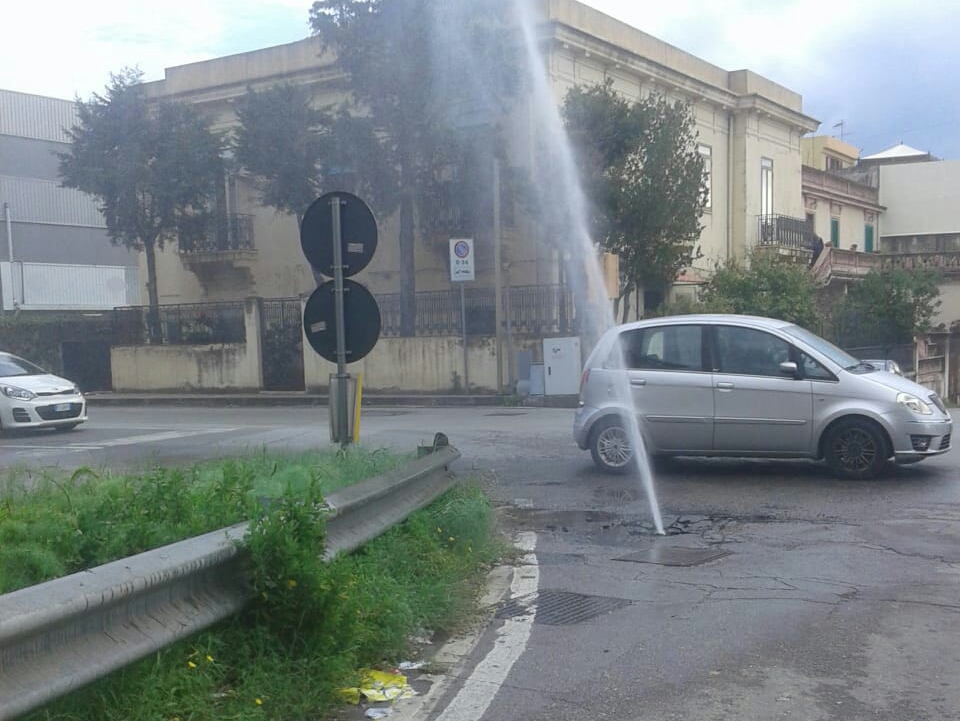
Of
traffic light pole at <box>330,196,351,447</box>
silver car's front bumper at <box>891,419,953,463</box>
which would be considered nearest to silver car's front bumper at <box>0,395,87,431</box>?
traffic light pole at <box>330,196,351,447</box>

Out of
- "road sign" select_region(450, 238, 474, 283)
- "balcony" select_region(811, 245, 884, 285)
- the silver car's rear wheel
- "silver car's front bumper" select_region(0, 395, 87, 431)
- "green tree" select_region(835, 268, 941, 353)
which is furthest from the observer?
"balcony" select_region(811, 245, 884, 285)

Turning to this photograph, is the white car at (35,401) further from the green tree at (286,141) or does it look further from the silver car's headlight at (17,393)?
the green tree at (286,141)

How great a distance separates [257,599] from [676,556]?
394 cm

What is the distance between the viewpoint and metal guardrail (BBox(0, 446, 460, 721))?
3.27 meters

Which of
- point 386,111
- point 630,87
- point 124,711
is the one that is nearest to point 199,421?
point 386,111

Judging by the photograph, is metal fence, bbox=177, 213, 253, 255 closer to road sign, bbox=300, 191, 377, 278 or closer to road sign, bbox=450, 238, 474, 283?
road sign, bbox=450, 238, 474, 283

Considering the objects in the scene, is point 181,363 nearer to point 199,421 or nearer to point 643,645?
point 199,421

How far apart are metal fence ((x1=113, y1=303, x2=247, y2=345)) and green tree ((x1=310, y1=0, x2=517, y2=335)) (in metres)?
5.94

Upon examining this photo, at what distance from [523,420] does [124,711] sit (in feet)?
47.2

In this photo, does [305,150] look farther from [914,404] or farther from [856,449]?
[914,404]

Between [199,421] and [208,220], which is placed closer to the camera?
[199,421]

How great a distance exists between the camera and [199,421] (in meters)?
20.0

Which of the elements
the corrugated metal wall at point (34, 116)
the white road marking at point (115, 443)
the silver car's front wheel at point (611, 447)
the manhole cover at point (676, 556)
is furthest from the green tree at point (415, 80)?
the corrugated metal wall at point (34, 116)

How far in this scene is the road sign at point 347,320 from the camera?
8570 millimetres
